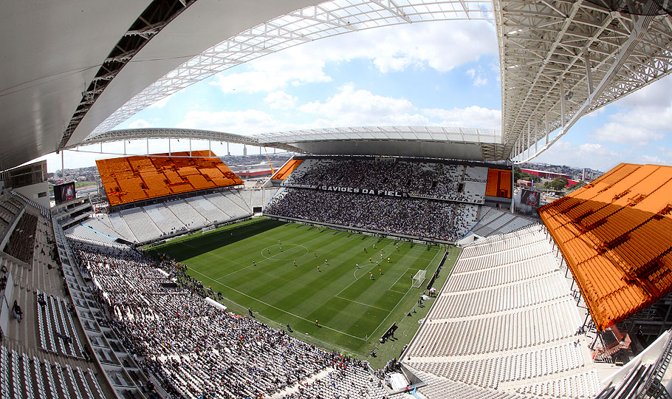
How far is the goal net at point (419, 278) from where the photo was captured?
29.6 m

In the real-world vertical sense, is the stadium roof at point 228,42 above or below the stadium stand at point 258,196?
above

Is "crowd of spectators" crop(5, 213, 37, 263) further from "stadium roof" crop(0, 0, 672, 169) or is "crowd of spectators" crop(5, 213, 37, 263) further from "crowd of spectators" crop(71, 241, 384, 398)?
"stadium roof" crop(0, 0, 672, 169)

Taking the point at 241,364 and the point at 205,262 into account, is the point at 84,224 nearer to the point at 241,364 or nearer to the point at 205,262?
the point at 205,262

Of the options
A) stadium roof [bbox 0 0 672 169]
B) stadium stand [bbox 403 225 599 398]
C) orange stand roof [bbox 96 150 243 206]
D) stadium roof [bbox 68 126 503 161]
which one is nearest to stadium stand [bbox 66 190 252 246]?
orange stand roof [bbox 96 150 243 206]

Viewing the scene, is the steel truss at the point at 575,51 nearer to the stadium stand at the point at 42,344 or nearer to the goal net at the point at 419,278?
the goal net at the point at 419,278

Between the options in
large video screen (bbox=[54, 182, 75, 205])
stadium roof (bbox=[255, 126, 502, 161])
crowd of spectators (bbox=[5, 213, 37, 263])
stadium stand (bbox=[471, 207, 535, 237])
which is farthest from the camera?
stadium roof (bbox=[255, 126, 502, 161])

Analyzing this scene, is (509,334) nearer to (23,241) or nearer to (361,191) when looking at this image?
(23,241)

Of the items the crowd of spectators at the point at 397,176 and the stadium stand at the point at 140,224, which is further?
the crowd of spectators at the point at 397,176

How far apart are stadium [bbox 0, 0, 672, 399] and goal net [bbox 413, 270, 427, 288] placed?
0.18 metres

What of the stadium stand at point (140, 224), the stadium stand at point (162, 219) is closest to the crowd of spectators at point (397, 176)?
the stadium stand at point (162, 219)

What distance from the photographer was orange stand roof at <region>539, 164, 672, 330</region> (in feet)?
48.6

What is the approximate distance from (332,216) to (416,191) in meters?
12.3

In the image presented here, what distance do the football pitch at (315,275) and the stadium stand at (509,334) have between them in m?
3.25

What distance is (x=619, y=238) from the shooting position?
2127 cm
